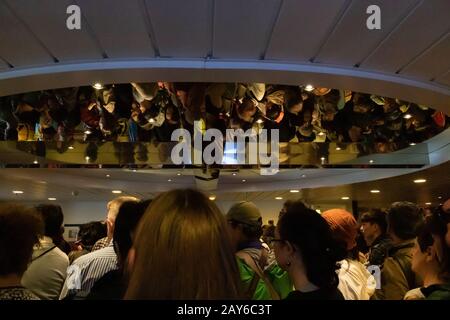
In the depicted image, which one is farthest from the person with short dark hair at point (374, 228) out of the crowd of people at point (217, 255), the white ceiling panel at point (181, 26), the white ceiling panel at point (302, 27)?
the white ceiling panel at point (181, 26)

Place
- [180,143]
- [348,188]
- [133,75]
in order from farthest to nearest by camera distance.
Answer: [348,188]
[180,143]
[133,75]

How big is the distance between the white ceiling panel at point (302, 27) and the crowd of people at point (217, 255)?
798mm

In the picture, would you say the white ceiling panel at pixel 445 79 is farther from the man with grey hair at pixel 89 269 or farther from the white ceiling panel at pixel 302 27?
the man with grey hair at pixel 89 269

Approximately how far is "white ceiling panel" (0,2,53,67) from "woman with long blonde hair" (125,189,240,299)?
52.4 inches

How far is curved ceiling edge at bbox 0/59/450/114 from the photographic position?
207cm

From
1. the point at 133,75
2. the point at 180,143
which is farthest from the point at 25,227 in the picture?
the point at 180,143

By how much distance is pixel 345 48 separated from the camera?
193 cm

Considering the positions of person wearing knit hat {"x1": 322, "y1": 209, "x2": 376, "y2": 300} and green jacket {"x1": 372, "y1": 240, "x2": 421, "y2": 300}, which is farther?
green jacket {"x1": 372, "y1": 240, "x2": 421, "y2": 300}

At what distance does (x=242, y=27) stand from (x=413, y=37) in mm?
807

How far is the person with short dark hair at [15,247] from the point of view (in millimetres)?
1270

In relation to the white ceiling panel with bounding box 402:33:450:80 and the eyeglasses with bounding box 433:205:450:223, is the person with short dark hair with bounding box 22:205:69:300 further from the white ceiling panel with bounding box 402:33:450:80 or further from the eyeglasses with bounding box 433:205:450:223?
the white ceiling panel with bounding box 402:33:450:80
